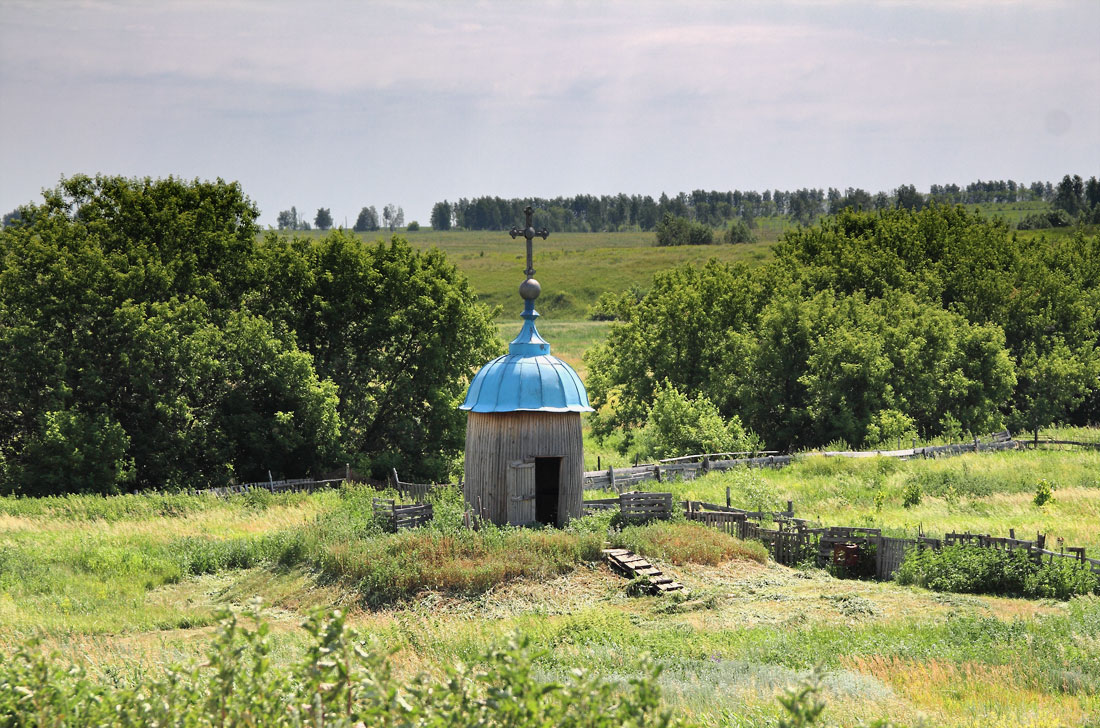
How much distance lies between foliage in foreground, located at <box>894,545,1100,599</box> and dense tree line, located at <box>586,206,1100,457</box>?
2065cm

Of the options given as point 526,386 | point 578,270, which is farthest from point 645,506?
point 578,270

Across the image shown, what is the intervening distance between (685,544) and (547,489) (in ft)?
14.9

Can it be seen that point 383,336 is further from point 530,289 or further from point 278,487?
point 530,289

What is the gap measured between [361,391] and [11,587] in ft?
63.2

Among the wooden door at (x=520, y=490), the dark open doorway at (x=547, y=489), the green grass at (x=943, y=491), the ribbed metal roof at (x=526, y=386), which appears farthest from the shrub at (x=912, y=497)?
the wooden door at (x=520, y=490)

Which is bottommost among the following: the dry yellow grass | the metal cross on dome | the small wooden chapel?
the dry yellow grass

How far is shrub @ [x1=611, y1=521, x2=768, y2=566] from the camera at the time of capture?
2233 centimetres

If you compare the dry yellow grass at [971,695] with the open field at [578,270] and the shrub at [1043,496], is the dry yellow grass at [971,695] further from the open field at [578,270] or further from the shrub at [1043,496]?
the open field at [578,270]

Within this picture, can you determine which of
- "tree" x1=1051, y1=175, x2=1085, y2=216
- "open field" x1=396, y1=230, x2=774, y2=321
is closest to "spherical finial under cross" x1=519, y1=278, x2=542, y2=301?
"open field" x1=396, y1=230, x2=774, y2=321

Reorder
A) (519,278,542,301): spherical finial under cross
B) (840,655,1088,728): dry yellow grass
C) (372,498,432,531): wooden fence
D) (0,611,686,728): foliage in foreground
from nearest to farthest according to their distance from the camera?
(0,611,686,728): foliage in foreground, (840,655,1088,728): dry yellow grass, (372,498,432,531): wooden fence, (519,278,542,301): spherical finial under cross

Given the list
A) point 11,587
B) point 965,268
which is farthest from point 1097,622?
point 965,268

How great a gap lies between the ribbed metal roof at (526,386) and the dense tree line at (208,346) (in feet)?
43.7

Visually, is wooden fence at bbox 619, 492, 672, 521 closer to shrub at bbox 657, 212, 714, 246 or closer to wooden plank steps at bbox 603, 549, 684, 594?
wooden plank steps at bbox 603, 549, 684, 594

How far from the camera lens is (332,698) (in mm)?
7730
